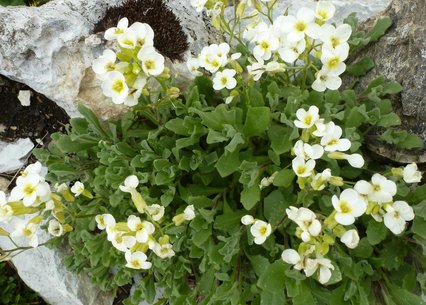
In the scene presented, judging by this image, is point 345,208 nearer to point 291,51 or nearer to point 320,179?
point 320,179

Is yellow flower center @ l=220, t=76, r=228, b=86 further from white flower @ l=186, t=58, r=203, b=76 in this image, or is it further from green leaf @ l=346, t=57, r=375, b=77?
green leaf @ l=346, t=57, r=375, b=77

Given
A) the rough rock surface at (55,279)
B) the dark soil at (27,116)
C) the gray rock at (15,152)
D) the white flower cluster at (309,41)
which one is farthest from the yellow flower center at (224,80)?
the rough rock surface at (55,279)

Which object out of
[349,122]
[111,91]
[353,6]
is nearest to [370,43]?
[349,122]

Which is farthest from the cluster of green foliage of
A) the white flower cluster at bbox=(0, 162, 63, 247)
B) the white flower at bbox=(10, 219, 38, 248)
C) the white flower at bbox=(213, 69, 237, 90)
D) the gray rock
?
the white flower at bbox=(213, 69, 237, 90)

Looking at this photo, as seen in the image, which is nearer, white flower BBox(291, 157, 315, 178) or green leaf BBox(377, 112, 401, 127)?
white flower BBox(291, 157, 315, 178)

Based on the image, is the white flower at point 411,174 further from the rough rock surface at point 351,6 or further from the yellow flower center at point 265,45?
the rough rock surface at point 351,6

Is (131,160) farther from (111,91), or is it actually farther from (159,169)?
(111,91)
